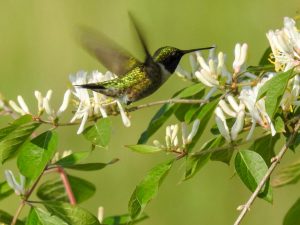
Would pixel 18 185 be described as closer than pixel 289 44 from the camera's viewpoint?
No

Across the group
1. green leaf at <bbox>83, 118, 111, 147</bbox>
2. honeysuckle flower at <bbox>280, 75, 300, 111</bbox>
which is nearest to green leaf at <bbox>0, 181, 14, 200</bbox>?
green leaf at <bbox>83, 118, 111, 147</bbox>

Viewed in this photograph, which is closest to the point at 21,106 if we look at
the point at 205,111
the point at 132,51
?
the point at 205,111

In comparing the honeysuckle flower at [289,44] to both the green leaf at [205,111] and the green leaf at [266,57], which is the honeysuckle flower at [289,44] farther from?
the green leaf at [266,57]

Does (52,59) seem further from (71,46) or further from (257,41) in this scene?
(257,41)

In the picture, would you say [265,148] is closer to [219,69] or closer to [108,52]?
[219,69]

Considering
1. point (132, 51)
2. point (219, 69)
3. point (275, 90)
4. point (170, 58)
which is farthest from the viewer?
point (132, 51)

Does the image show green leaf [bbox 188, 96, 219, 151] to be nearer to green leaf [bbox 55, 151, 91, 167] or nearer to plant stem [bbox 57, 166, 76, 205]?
green leaf [bbox 55, 151, 91, 167]
